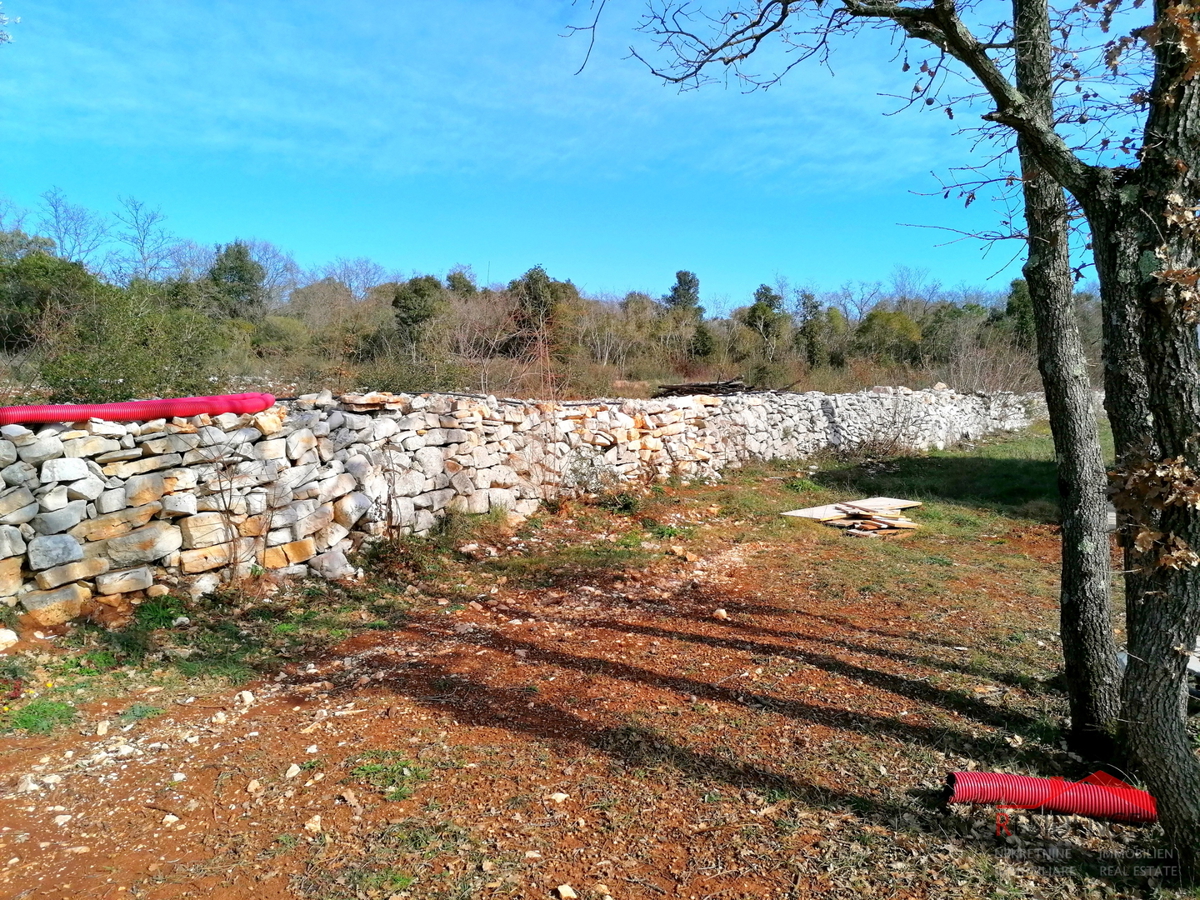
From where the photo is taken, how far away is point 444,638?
5285 mm

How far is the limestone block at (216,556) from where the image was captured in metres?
5.57

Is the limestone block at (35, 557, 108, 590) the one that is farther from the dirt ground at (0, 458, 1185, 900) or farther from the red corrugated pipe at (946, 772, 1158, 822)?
the red corrugated pipe at (946, 772, 1158, 822)

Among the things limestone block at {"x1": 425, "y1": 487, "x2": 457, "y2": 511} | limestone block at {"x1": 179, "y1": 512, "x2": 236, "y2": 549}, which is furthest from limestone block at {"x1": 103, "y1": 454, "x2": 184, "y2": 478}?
limestone block at {"x1": 425, "y1": 487, "x2": 457, "y2": 511}

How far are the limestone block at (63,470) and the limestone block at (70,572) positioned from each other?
23.3 inches

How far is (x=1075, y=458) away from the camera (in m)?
3.58

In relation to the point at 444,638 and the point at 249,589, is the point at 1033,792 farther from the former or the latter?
the point at 249,589

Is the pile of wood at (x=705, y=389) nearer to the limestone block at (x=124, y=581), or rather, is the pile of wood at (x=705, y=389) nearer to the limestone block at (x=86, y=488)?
the limestone block at (x=124, y=581)

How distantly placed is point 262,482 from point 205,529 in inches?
23.8

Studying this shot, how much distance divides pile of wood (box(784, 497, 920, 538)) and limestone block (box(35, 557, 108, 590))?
775 centimetres

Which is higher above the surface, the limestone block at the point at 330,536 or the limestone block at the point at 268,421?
the limestone block at the point at 268,421

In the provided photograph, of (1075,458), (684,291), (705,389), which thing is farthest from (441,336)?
(684,291)

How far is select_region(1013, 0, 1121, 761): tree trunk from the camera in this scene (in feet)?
11.6

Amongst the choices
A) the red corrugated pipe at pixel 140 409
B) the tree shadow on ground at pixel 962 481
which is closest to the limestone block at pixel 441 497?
the red corrugated pipe at pixel 140 409

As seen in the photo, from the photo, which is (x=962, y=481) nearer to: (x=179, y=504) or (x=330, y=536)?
(x=330, y=536)
